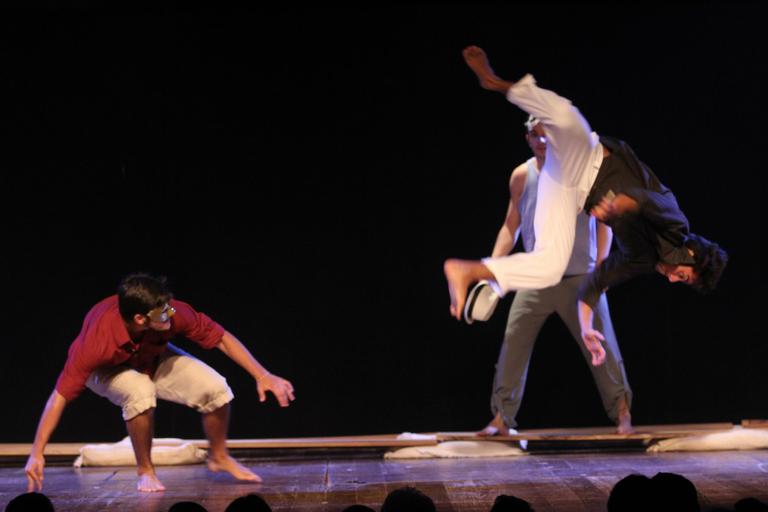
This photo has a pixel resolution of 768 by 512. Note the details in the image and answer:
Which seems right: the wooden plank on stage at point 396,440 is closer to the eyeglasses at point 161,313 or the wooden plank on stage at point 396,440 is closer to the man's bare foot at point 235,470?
the man's bare foot at point 235,470

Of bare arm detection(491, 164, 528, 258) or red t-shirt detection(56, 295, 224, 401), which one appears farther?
bare arm detection(491, 164, 528, 258)

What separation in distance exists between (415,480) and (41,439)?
65.9 inches

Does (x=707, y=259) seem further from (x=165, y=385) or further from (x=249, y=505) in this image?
(x=249, y=505)

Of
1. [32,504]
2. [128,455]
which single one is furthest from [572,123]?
[128,455]

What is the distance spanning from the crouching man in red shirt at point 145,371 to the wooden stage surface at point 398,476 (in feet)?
0.75

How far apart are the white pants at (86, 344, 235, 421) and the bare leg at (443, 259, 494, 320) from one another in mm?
1212

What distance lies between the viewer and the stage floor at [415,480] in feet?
14.3

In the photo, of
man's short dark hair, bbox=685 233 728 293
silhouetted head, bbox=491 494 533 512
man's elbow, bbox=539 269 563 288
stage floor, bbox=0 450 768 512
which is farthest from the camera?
man's elbow, bbox=539 269 563 288

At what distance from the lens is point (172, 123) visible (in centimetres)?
615

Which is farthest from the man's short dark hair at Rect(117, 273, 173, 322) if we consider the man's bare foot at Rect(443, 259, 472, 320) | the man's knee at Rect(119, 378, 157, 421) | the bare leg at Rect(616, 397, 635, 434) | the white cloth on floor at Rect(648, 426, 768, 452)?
the white cloth on floor at Rect(648, 426, 768, 452)

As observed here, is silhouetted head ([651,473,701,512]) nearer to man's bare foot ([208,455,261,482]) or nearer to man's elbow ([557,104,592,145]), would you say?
man's elbow ([557,104,592,145])

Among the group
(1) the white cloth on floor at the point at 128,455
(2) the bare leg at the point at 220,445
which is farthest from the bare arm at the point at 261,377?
(1) the white cloth on floor at the point at 128,455

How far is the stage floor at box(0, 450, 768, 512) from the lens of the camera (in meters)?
4.35

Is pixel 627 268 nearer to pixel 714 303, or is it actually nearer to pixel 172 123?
pixel 714 303
